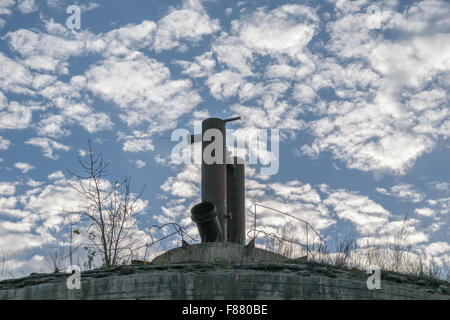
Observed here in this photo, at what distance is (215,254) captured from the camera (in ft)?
29.6

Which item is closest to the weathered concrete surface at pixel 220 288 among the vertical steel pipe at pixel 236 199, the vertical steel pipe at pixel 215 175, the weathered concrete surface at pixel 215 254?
the weathered concrete surface at pixel 215 254

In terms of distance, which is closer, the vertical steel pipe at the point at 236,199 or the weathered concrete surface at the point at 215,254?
the weathered concrete surface at the point at 215,254

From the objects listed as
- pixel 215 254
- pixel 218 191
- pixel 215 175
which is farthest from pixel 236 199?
pixel 215 254

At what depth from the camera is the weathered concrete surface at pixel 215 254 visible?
356 inches

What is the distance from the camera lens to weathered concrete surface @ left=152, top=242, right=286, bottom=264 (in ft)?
29.6

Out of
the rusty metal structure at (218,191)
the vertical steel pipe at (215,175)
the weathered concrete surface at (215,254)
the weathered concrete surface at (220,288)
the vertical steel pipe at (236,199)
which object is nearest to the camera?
the weathered concrete surface at (220,288)

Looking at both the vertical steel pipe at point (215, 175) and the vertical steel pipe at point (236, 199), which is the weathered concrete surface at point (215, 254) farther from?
the vertical steel pipe at point (236, 199)

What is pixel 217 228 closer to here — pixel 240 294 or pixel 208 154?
pixel 208 154

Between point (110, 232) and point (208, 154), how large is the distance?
2.62 m

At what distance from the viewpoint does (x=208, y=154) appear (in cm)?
1132

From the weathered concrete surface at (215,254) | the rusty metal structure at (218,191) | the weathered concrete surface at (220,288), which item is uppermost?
the rusty metal structure at (218,191)

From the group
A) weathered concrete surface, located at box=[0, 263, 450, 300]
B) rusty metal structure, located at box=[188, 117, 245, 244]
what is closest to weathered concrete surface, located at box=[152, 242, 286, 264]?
rusty metal structure, located at box=[188, 117, 245, 244]
